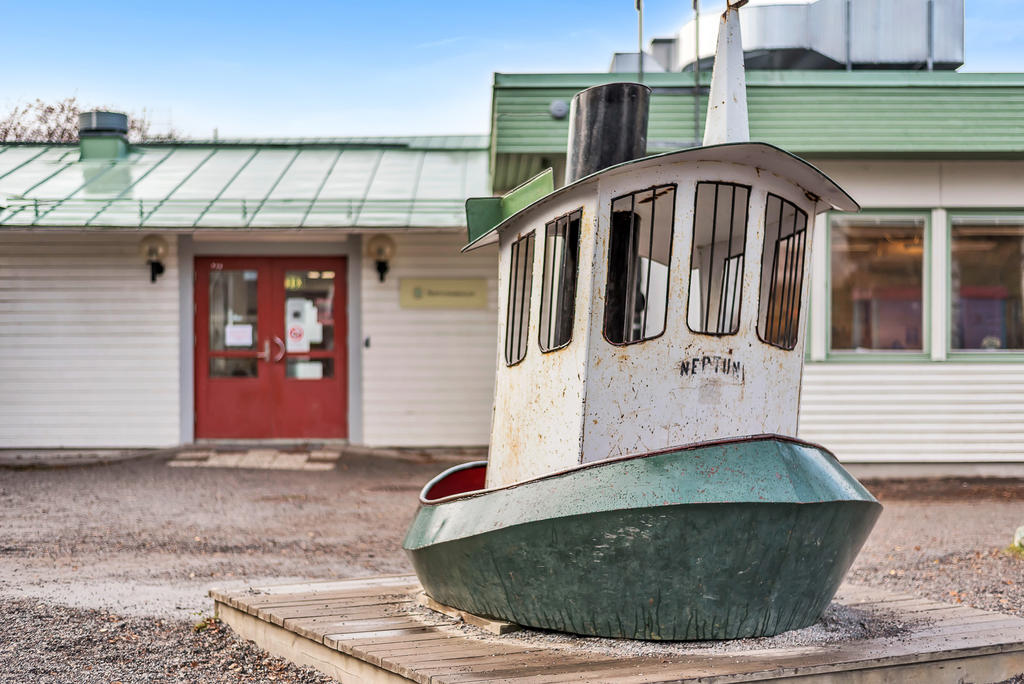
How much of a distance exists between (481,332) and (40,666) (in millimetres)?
9431

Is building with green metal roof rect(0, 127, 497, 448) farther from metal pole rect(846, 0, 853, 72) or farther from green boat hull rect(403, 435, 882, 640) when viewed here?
green boat hull rect(403, 435, 882, 640)

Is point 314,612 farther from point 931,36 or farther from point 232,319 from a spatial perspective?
point 931,36

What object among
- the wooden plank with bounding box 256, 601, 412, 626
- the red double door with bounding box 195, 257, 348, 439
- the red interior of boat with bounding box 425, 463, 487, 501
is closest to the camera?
the wooden plank with bounding box 256, 601, 412, 626

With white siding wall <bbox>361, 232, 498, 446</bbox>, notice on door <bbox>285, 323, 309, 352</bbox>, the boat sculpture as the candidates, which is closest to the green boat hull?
the boat sculpture

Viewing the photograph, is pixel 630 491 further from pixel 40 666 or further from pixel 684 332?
pixel 40 666

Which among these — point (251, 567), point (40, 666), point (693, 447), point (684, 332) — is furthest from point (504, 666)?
point (251, 567)

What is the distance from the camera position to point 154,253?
14305mm

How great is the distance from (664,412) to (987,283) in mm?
9541

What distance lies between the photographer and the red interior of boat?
626cm

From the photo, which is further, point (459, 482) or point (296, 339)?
point (296, 339)

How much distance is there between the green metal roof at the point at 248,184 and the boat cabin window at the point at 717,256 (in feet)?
28.9

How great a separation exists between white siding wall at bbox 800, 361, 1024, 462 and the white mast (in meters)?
7.93

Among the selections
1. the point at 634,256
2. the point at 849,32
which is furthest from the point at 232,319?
the point at 634,256

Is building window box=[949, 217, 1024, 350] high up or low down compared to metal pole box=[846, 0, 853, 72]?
down
